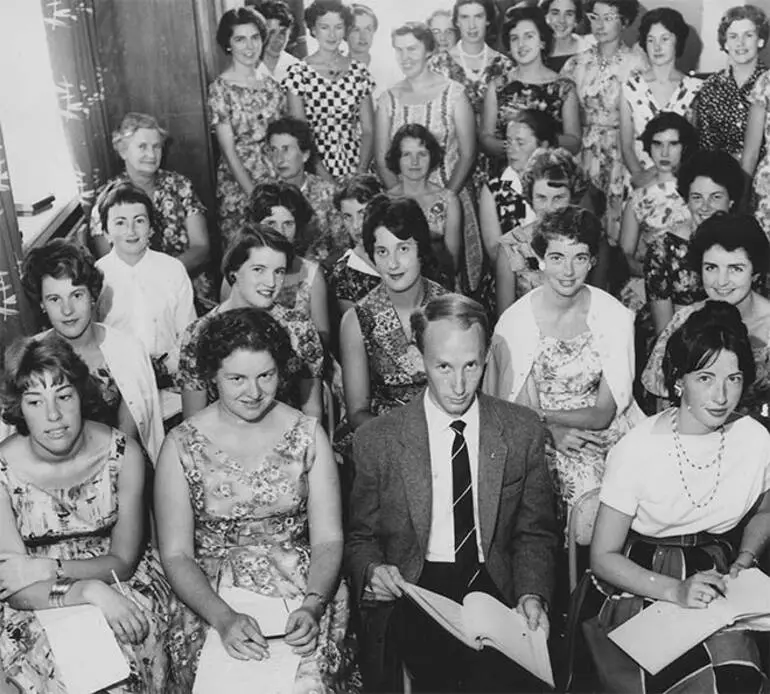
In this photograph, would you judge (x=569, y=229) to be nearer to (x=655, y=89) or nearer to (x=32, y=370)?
(x=32, y=370)

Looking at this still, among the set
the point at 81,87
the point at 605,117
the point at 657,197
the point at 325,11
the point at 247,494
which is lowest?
the point at 247,494

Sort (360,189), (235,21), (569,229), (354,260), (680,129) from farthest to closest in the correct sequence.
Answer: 1. (235,21)
2. (680,129)
3. (360,189)
4. (354,260)
5. (569,229)

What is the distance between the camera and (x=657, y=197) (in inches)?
203

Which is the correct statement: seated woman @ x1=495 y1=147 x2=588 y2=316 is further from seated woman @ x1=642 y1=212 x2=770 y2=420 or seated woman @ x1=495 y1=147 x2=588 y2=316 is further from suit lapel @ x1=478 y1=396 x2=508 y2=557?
suit lapel @ x1=478 y1=396 x2=508 y2=557

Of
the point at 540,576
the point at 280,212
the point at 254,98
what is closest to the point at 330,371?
the point at 280,212

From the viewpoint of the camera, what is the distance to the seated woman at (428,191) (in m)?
5.25

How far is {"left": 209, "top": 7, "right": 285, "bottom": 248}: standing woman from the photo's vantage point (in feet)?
18.9

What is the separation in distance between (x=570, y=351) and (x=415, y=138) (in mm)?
1737

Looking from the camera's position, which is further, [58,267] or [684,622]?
[58,267]

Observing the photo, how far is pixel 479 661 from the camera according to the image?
277 centimetres

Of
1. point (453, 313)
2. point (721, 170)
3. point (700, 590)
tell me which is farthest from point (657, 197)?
point (700, 590)

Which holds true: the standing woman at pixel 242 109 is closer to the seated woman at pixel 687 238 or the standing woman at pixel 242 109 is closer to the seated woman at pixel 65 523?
the seated woman at pixel 687 238

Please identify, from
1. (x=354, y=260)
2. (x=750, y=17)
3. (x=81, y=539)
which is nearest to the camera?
(x=81, y=539)

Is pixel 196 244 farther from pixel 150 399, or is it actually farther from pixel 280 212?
pixel 150 399
